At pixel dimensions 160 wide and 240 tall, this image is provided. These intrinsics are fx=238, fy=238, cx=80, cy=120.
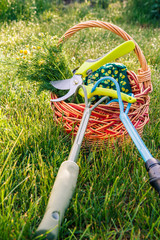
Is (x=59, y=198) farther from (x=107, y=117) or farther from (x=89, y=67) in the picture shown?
(x=89, y=67)

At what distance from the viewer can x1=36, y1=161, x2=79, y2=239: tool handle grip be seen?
2.26ft

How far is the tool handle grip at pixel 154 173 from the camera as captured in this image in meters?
0.77

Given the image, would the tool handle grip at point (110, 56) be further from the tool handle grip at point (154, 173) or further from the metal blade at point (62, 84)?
the tool handle grip at point (154, 173)

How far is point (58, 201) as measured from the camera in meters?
0.74

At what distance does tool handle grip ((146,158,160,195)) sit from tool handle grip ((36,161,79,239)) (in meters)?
0.25

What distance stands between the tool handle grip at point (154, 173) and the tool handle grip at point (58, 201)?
25 cm

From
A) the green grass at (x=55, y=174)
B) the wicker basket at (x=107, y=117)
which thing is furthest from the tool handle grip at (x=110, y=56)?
the green grass at (x=55, y=174)

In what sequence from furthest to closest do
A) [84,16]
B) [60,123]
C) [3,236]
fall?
[84,16] < [60,123] < [3,236]

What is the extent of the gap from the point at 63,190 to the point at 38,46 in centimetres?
100

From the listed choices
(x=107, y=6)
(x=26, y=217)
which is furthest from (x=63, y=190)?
(x=107, y=6)

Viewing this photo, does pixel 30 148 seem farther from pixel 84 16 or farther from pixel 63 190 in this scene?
pixel 84 16

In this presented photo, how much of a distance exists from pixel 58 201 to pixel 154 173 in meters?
0.33

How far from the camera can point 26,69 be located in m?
1.45

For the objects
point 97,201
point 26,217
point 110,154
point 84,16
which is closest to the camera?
point 26,217
